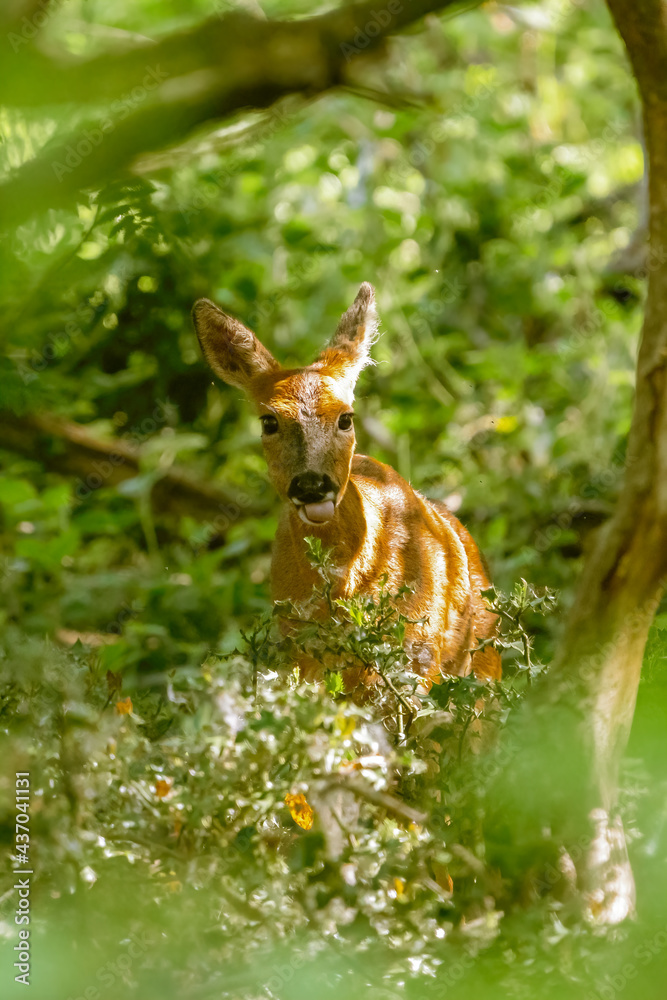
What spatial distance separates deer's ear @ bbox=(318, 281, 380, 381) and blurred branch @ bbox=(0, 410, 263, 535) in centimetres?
277

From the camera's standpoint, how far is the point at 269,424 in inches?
106

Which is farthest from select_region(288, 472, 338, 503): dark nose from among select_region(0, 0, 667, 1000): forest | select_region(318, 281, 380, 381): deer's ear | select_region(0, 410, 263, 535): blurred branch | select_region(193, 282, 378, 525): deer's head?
select_region(0, 410, 263, 535): blurred branch

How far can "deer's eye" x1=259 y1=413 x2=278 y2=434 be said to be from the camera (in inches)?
106

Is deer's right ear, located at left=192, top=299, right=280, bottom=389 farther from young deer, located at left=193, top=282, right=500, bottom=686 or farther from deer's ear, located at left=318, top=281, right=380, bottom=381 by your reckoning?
deer's ear, located at left=318, top=281, right=380, bottom=381

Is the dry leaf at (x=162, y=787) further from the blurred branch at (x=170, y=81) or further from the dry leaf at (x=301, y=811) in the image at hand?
the blurred branch at (x=170, y=81)

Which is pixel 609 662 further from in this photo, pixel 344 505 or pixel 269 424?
pixel 269 424

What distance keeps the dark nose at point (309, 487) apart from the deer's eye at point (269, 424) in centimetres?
20

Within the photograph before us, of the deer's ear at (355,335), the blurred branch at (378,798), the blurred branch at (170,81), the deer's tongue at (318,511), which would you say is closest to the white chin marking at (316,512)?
the deer's tongue at (318,511)

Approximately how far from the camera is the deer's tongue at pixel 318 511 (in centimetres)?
255

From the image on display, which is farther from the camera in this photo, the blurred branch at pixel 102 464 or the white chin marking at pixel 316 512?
the blurred branch at pixel 102 464

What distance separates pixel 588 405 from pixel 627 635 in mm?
4064

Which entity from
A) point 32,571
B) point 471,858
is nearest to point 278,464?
point 471,858

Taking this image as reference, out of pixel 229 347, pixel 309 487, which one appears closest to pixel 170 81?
pixel 229 347

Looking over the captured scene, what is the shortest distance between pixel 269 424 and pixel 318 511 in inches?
11.4
